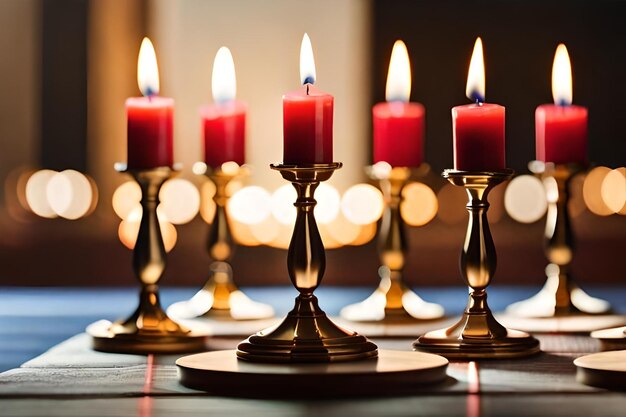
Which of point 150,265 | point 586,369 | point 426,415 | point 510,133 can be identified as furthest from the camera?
point 510,133

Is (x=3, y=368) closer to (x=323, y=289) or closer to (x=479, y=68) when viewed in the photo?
(x=479, y=68)

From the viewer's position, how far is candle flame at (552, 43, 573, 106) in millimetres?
1776

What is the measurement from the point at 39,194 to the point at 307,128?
4.60 m

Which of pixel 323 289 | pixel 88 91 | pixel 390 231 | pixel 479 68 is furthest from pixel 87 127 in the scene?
pixel 479 68

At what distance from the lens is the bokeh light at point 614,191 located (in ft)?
17.6

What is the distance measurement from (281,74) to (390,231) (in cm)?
370

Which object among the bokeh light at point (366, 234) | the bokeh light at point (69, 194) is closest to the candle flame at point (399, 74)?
the bokeh light at point (366, 234)

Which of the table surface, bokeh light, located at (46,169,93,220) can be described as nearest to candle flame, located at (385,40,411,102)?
the table surface

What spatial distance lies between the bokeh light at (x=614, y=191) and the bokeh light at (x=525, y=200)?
247mm

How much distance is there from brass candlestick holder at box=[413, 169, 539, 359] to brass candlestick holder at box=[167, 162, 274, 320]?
1.51ft

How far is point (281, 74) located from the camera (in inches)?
220

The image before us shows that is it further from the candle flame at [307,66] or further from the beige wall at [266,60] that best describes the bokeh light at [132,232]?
the candle flame at [307,66]

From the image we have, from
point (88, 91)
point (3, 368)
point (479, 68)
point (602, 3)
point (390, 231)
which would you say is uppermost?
point (602, 3)

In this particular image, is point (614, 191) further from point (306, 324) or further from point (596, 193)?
point (306, 324)
